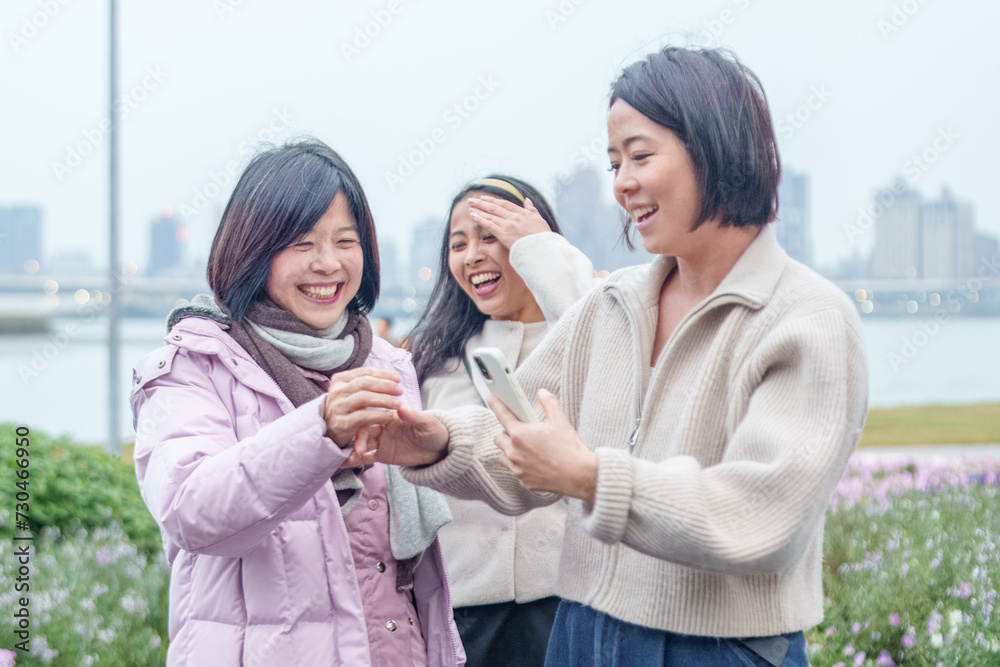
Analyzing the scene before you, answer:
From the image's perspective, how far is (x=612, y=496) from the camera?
137 centimetres

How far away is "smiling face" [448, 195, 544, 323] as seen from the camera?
111 inches

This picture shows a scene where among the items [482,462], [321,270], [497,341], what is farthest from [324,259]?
[497,341]

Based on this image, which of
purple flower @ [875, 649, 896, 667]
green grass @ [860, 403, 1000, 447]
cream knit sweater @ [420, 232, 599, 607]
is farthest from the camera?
green grass @ [860, 403, 1000, 447]

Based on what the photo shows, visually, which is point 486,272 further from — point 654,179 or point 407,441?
point 654,179

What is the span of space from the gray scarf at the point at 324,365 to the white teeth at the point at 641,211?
77 centimetres

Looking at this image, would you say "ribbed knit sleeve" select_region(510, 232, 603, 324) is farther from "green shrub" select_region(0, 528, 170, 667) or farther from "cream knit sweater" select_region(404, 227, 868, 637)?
"green shrub" select_region(0, 528, 170, 667)

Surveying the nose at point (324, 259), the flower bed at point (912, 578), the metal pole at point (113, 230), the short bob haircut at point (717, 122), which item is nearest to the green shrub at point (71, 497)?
the metal pole at point (113, 230)

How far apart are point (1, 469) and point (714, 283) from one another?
428 cm

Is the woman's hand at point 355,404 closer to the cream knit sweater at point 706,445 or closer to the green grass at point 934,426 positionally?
the cream knit sweater at point 706,445

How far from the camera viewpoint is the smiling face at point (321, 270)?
196 centimetres

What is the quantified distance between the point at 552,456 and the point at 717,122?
2.10 ft

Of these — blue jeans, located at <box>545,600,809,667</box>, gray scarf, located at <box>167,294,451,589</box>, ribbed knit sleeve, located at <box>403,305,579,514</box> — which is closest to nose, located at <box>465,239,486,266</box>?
gray scarf, located at <box>167,294,451,589</box>

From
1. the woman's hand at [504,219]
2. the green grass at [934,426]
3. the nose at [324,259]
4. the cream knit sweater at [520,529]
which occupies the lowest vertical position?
the green grass at [934,426]

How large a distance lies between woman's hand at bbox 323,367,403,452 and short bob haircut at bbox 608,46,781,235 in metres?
0.64
